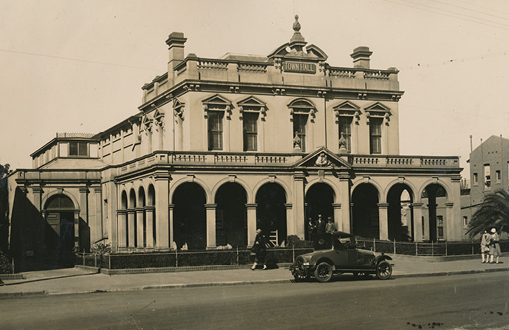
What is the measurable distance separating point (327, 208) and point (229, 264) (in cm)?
1293

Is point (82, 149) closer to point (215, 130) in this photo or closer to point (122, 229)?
point (122, 229)

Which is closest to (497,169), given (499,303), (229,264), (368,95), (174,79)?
(368,95)

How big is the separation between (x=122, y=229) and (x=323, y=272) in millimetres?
21928

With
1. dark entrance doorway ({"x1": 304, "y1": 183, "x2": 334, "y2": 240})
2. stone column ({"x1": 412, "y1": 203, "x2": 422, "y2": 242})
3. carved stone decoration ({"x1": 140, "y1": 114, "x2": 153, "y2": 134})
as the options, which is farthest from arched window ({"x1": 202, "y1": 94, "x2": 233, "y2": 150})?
stone column ({"x1": 412, "y1": 203, "x2": 422, "y2": 242})

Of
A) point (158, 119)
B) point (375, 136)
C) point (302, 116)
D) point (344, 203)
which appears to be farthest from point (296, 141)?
point (158, 119)

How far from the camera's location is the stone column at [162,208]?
108 ft

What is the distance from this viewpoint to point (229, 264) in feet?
90.7

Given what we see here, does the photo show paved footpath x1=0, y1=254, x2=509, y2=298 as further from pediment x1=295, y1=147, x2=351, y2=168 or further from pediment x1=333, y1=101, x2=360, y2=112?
pediment x1=333, y1=101, x2=360, y2=112

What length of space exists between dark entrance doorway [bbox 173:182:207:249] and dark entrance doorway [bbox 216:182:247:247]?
97cm

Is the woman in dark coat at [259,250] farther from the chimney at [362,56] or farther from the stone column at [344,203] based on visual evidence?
the chimney at [362,56]

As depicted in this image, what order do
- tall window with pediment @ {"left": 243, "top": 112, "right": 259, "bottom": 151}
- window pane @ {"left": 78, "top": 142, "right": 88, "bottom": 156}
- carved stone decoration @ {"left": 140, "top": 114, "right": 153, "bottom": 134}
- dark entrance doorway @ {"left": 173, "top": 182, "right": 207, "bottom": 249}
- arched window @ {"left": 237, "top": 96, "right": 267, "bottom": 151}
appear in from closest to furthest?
dark entrance doorway @ {"left": 173, "top": 182, "right": 207, "bottom": 249} < arched window @ {"left": 237, "top": 96, "right": 267, "bottom": 151} < tall window with pediment @ {"left": 243, "top": 112, "right": 259, "bottom": 151} < carved stone decoration @ {"left": 140, "top": 114, "right": 153, "bottom": 134} < window pane @ {"left": 78, "top": 142, "right": 88, "bottom": 156}

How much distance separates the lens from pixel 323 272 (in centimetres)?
2212

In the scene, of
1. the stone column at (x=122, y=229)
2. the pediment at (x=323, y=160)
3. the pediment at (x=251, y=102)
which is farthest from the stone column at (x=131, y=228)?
the pediment at (x=323, y=160)

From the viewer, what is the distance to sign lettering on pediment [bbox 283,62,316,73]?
3881 cm
